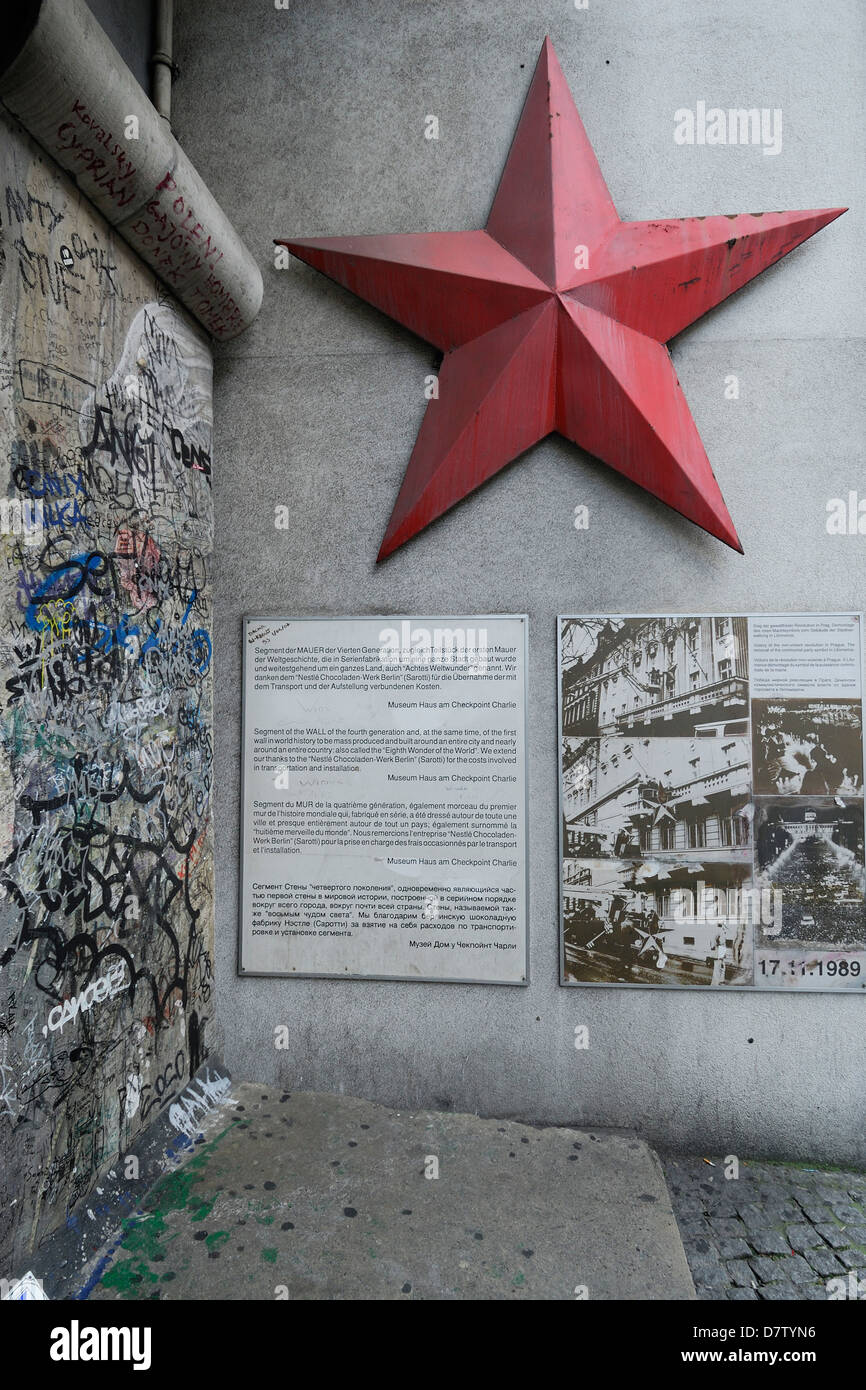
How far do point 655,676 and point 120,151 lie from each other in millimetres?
2523

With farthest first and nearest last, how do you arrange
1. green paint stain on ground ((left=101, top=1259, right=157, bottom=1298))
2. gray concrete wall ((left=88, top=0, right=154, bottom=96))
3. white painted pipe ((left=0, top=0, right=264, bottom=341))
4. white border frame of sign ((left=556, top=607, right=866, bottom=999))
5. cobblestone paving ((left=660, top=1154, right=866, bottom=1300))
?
white border frame of sign ((left=556, top=607, right=866, bottom=999)), gray concrete wall ((left=88, top=0, right=154, bottom=96)), cobblestone paving ((left=660, top=1154, right=866, bottom=1300)), green paint stain on ground ((left=101, top=1259, right=157, bottom=1298)), white painted pipe ((left=0, top=0, right=264, bottom=341))

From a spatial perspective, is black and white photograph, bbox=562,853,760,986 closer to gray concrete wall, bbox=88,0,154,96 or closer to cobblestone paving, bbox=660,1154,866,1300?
cobblestone paving, bbox=660,1154,866,1300

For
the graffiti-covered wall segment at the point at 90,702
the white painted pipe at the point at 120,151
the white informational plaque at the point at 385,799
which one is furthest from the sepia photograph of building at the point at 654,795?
the white painted pipe at the point at 120,151

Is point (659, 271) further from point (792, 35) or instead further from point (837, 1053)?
point (837, 1053)

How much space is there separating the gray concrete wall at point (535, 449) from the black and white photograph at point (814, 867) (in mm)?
296

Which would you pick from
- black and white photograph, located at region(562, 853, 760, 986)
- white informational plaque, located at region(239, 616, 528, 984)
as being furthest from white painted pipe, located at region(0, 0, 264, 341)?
black and white photograph, located at region(562, 853, 760, 986)

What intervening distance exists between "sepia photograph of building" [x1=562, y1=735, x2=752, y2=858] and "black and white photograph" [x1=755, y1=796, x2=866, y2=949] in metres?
0.12

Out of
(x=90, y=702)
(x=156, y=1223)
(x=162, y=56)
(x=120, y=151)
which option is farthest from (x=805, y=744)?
(x=162, y=56)

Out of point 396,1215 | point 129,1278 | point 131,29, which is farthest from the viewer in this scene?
point 131,29

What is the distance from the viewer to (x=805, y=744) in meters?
→ 3.08

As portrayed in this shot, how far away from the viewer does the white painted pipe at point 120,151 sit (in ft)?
6.38

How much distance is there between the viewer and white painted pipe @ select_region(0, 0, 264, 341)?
6.38ft

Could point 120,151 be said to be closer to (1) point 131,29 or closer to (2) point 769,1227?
(1) point 131,29

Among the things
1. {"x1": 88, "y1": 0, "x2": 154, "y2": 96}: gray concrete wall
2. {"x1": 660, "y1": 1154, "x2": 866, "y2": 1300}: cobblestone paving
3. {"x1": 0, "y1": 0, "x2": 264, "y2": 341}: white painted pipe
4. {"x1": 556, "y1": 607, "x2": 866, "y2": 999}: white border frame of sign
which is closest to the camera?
{"x1": 0, "y1": 0, "x2": 264, "y2": 341}: white painted pipe
